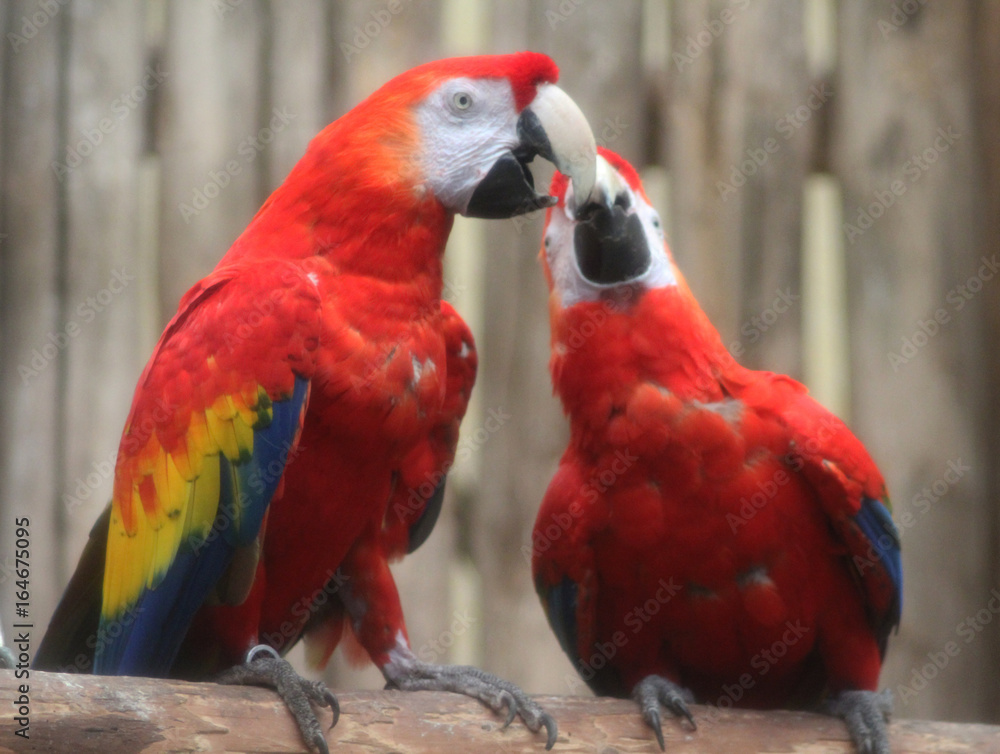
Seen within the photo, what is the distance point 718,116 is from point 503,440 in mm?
906

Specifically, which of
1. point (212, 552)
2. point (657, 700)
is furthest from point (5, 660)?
point (657, 700)

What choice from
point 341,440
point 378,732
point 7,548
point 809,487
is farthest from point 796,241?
point 7,548

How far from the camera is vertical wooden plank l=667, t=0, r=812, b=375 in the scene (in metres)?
2.40

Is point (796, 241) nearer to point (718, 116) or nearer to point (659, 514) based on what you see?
point (718, 116)

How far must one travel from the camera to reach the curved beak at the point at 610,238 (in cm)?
193

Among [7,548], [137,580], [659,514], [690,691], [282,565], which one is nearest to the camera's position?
[137,580]

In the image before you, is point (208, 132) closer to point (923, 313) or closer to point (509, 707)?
point (509, 707)

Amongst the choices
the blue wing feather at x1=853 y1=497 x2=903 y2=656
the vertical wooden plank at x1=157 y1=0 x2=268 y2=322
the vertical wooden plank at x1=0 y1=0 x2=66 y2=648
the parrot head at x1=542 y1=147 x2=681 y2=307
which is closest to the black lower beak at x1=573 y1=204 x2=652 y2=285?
the parrot head at x1=542 y1=147 x2=681 y2=307

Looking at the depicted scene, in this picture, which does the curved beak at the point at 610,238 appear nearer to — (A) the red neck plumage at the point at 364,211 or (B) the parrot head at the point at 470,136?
(B) the parrot head at the point at 470,136

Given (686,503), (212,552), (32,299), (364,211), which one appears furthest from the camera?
(32,299)

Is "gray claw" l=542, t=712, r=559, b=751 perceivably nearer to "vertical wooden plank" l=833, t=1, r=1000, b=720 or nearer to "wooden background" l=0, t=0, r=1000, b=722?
"wooden background" l=0, t=0, r=1000, b=722

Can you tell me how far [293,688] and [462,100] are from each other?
3.20 ft

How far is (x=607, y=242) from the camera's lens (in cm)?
194

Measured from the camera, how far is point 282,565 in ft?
5.64
